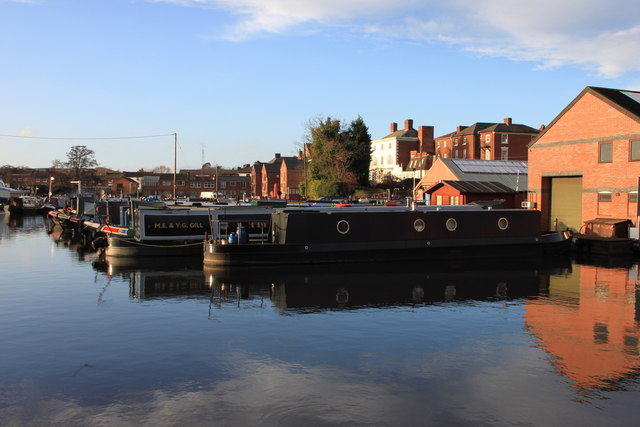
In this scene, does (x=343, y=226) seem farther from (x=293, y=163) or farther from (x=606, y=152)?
(x=293, y=163)

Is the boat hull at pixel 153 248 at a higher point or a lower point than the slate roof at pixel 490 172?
lower

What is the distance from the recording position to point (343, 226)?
26.0 m

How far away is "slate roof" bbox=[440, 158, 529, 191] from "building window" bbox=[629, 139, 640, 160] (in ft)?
48.7

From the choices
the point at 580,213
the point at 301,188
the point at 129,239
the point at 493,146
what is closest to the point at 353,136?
the point at 301,188

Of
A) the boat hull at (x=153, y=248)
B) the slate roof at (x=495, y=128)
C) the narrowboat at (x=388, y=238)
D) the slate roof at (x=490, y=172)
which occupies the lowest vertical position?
the boat hull at (x=153, y=248)

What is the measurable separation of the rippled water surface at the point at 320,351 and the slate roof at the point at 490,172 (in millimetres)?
25316

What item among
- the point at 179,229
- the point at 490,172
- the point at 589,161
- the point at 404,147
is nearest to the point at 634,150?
the point at 589,161

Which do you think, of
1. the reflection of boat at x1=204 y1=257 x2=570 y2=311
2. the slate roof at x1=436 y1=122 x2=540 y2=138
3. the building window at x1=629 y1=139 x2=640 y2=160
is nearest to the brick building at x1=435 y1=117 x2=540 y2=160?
the slate roof at x1=436 y1=122 x2=540 y2=138

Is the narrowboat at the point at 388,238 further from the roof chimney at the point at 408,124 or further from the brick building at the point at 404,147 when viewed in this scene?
the roof chimney at the point at 408,124

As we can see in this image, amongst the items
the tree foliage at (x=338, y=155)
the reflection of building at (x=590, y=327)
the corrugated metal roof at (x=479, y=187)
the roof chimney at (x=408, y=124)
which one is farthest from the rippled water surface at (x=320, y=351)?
the roof chimney at (x=408, y=124)

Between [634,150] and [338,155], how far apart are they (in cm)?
4112

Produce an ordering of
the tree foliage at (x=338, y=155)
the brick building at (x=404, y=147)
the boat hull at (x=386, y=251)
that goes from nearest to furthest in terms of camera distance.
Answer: the boat hull at (x=386, y=251) < the tree foliage at (x=338, y=155) < the brick building at (x=404, y=147)

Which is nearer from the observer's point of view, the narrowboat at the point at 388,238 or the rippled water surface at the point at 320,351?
the rippled water surface at the point at 320,351

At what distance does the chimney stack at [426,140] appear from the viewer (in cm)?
8774
